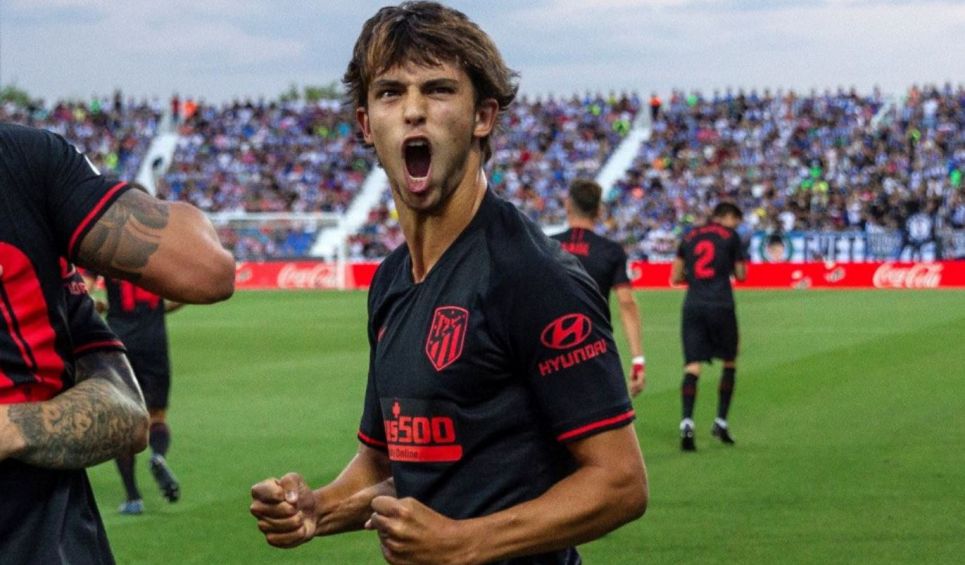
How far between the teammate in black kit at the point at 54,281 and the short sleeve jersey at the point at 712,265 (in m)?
11.5

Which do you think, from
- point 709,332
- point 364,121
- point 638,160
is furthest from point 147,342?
point 638,160

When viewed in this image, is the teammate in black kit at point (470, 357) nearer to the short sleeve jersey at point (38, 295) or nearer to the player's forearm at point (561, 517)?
the player's forearm at point (561, 517)

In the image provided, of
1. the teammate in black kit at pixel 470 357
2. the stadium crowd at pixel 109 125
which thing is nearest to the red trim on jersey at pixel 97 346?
the teammate in black kit at pixel 470 357

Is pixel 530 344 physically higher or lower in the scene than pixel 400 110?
lower

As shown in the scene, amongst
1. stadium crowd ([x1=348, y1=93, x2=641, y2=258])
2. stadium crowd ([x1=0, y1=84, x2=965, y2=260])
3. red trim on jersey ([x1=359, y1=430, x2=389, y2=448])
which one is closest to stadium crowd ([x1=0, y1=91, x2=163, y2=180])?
stadium crowd ([x1=0, y1=84, x2=965, y2=260])

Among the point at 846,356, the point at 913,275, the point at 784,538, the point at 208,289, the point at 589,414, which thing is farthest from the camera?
the point at 913,275

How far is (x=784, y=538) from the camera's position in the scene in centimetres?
928

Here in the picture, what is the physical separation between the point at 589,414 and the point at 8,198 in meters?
1.31

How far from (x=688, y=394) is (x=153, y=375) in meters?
4.99

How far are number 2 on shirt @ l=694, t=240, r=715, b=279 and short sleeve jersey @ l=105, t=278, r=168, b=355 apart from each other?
5401 millimetres

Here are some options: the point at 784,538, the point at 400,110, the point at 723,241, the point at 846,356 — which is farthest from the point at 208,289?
the point at 846,356

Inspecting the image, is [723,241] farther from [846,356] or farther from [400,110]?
[400,110]

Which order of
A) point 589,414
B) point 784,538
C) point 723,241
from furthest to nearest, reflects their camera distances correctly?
point 723,241
point 784,538
point 589,414

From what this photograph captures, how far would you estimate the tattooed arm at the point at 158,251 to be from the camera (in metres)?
2.96
